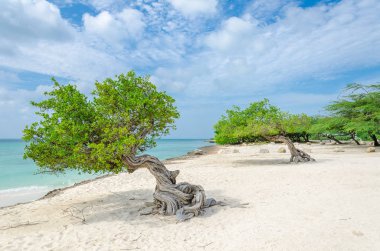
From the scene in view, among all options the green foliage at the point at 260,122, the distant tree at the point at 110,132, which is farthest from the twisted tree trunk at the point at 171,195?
the green foliage at the point at 260,122

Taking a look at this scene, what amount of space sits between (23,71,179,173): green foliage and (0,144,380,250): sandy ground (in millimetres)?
2049

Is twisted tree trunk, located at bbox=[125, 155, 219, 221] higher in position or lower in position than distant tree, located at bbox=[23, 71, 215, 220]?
lower

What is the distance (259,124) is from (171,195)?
12252mm

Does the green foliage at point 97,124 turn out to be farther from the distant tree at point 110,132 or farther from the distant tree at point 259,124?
the distant tree at point 259,124

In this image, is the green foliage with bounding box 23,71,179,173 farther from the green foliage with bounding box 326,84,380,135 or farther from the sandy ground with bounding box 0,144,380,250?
the green foliage with bounding box 326,84,380,135

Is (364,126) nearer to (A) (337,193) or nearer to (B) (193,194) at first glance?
(A) (337,193)

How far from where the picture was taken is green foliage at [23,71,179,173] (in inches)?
348

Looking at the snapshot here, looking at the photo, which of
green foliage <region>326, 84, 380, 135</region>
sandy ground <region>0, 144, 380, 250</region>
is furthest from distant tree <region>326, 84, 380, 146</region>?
sandy ground <region>0, 144, 380, 250</region>

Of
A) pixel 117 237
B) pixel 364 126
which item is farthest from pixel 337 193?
pixel 364 126

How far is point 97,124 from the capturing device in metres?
9.30

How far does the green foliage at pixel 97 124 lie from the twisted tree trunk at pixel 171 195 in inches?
26.0

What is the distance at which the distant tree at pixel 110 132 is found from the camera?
8906 millimetres

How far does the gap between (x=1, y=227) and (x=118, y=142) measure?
495 centimetres

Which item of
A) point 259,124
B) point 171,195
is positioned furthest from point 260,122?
point 171,195
